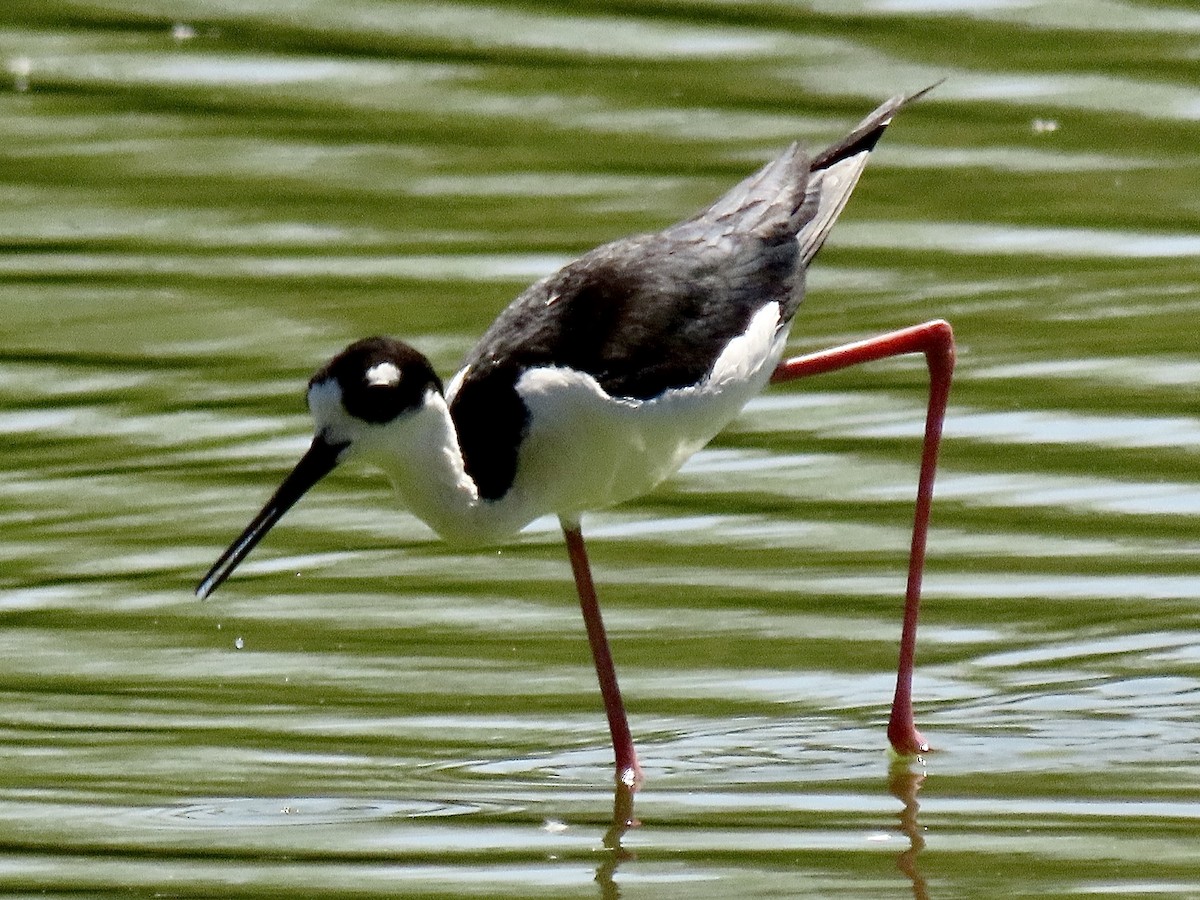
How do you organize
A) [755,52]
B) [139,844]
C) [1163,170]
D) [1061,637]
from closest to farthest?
[139,844], [1061,637], [1163,170], [755,52]

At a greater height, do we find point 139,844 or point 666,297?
point 666,297

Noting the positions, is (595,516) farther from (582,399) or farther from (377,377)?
(377,377)

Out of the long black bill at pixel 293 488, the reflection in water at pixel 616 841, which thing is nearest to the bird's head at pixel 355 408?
the long black bill at pixel 293 488

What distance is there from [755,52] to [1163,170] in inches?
60.7

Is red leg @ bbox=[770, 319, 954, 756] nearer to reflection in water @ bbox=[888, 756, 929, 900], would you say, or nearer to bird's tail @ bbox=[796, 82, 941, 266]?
reflection in water @ bbox=[888, 756, 929, 900]

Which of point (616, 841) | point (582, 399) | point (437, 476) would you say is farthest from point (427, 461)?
point (616, 841)

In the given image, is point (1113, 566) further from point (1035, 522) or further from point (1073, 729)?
point (1073, 729)

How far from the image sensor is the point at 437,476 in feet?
18.9

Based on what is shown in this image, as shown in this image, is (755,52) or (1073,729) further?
(755,52)

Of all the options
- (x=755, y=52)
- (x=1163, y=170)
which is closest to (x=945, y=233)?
(x=1163, y=170)

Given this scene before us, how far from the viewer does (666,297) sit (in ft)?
20.3

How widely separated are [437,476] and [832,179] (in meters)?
1.62

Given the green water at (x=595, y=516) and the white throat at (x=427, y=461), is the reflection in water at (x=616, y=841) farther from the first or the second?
Result: the white throat at (x=427, y=461)

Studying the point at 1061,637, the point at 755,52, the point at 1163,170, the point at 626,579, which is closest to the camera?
the point at 1061,637
